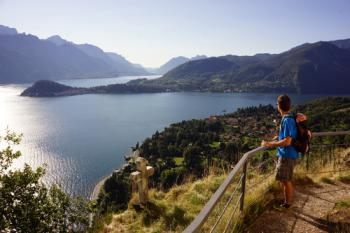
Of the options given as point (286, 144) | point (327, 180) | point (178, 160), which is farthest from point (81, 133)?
point (286, 144)

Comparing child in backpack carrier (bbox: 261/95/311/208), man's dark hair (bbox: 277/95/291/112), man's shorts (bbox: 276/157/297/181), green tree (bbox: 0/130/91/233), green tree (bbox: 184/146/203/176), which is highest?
man's dark hair (bbox: 277/95/291/112)

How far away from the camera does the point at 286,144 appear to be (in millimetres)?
4367

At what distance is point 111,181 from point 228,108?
341 ft

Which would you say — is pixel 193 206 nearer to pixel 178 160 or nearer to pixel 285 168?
pixel 285 168

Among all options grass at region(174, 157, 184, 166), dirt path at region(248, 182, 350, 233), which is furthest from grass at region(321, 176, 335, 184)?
grass at region(174, 157, 184, 166)

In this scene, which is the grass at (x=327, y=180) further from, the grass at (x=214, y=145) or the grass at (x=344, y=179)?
the grass at (x=214, y=145)

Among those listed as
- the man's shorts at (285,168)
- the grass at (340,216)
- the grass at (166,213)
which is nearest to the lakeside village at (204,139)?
the grass at (166,213)

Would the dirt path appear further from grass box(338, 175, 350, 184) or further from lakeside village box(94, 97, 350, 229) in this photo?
lakeside village box(94, 97, 350, 229)

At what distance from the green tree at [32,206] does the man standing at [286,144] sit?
16.3 ft

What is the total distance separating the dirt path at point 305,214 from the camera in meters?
4.34

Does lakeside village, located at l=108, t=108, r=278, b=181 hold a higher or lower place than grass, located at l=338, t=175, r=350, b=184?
lower

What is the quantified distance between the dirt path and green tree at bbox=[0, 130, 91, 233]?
4.70m

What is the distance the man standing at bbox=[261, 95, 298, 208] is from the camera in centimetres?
438

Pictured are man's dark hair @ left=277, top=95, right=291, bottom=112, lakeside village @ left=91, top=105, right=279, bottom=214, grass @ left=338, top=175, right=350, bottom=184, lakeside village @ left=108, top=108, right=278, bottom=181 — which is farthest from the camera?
lakeside village @ left=108, top=108, right=278, bottom=181
